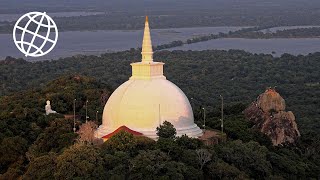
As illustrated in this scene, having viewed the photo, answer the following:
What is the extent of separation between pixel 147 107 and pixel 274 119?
10042 mm

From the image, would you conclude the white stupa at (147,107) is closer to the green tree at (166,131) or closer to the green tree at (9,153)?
the green tree at (166,131)

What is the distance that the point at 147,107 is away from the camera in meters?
42.0

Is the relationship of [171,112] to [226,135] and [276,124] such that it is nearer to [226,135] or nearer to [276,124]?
[226,135]

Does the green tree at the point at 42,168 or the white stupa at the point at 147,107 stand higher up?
the white stupa at the point at 147,107

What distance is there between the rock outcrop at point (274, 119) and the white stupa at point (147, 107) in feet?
21.3

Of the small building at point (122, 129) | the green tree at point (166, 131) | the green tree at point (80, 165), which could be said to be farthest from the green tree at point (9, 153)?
the green tree at point (166, 131)

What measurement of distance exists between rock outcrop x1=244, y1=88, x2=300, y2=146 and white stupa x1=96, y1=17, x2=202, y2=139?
6.50 meters

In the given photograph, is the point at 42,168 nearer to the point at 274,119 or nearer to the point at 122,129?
the point at 122,129

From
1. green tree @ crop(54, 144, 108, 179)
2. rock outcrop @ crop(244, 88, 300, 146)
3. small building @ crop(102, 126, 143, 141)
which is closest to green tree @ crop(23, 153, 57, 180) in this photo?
green tree @ crop(54, 144, 108, 179)

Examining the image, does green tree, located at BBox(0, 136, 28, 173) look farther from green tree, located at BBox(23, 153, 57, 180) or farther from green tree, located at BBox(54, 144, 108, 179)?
green tree, located at BBox(54, 144, 108, 179)

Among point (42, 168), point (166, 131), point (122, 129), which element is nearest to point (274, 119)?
point (166, 131)

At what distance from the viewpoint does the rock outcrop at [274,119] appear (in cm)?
4853

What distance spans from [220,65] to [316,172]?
92.2m

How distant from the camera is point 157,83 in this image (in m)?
43.0
